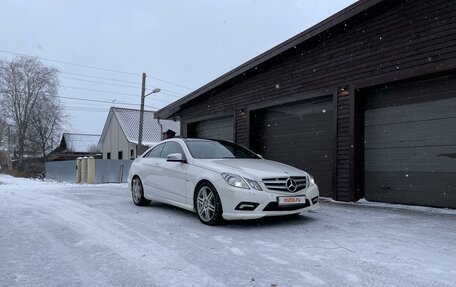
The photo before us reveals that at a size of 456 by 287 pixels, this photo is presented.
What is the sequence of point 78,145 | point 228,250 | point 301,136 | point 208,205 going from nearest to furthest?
point 228,250 → point 208,205 → point 301,136 → point 78,145

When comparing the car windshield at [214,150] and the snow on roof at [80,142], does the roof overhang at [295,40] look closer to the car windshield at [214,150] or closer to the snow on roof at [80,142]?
the car windshield at [214,150]

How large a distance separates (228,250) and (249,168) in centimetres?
178

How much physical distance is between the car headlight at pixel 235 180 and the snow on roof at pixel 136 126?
3129 centimetres

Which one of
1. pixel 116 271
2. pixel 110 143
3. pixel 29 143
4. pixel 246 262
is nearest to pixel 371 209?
pixel 246 262

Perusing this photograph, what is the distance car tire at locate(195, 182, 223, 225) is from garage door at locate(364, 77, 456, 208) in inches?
178

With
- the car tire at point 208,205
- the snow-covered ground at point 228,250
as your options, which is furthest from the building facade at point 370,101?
the car tire at point 208,205

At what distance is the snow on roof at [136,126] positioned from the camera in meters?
37.2

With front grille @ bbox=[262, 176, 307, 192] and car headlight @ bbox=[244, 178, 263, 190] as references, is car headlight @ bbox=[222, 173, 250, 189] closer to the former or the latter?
car headlight @ bbox=[244, 178, 263, 190]

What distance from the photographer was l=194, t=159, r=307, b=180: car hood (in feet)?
19.2

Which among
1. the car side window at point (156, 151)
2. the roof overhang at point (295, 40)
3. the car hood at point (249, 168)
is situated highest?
the roof overhang at point (295, 40)

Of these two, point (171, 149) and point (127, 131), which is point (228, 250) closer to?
point (171, 149)

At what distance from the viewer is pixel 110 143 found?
133ft

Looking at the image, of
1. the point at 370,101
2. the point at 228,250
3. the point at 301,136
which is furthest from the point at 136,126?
the point at 228,250

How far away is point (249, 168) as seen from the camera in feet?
20.0
